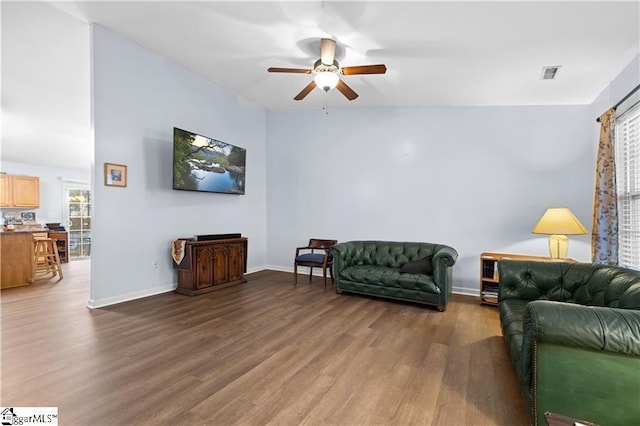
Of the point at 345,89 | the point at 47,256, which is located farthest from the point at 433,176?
the point at 47,256

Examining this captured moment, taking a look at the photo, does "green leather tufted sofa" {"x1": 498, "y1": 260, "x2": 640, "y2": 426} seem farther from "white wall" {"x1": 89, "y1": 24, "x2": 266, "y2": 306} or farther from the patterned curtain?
"white wall" {"x1": 89, "y1": 24, "x2": 266, "y2": 306}

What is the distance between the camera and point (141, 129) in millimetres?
4367

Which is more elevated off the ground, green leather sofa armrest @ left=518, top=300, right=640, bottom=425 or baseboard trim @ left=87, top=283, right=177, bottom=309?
green leather sofa armrest @ left=518, top=300, right=640, bottom=425

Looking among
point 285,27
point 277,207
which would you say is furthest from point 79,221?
point 285,27

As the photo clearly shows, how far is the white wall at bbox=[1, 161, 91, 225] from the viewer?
7.95 meters

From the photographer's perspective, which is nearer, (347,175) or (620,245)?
(620,245)

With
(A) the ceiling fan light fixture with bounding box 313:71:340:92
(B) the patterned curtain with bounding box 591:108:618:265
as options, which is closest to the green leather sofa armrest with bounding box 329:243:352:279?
(A) the ceiling fan light fixture with bounding box 313:71:340:92

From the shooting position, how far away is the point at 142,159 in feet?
14.4

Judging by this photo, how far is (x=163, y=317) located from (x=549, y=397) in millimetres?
3616

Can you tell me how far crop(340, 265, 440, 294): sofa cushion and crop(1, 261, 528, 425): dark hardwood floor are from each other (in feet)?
1.00

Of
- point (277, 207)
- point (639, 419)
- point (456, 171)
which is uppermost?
point (456, 171)

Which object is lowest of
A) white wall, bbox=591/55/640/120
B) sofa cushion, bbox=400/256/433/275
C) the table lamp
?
sofa cushion, bbox=400/256/433/275

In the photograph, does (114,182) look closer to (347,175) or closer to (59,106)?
(59,106)
